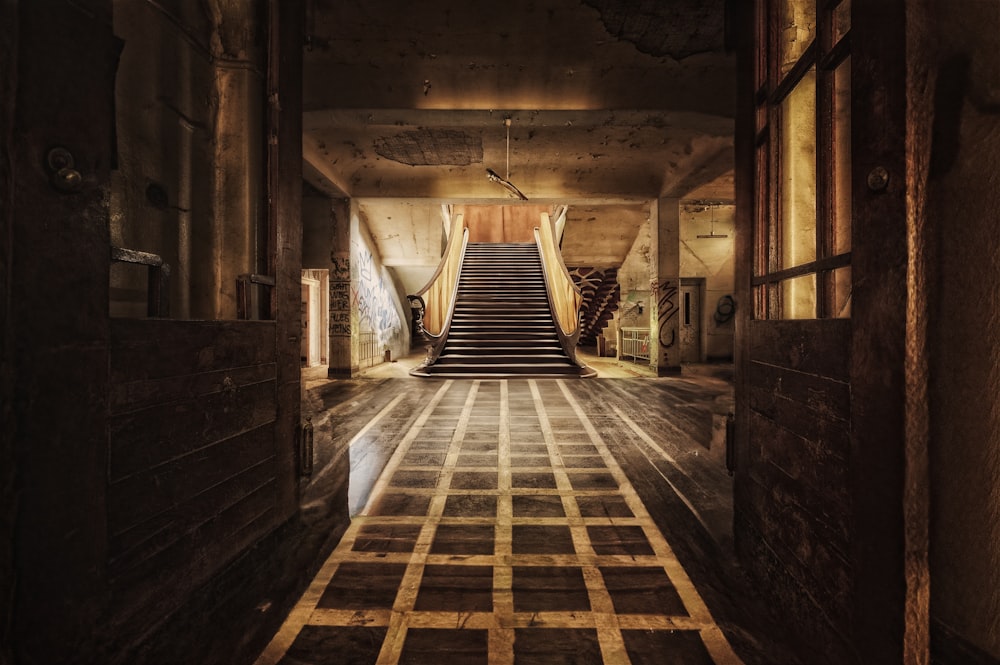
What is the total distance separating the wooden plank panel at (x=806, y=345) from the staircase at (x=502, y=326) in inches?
254

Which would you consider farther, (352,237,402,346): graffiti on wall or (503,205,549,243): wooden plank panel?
(503,205,549,243): wooden plank panel

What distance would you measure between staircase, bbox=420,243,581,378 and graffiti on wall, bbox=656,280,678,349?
2.12 meters

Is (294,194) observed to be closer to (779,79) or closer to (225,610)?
(225,610)

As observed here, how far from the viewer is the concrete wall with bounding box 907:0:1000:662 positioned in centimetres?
95

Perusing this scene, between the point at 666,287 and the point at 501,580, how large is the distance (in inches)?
321

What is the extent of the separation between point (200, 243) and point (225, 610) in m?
1.70

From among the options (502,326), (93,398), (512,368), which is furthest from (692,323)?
(93,398)

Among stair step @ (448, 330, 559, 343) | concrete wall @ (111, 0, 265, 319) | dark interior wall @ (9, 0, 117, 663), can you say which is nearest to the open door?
dark interior wall @ (9, 0, 117, 663)

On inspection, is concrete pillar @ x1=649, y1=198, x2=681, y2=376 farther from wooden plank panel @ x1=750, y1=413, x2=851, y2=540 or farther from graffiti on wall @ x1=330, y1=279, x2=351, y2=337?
wooden plank panel @ x1=750, y1=413, x2=851, y2=540

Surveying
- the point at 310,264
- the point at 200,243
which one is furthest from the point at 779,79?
the point at 310,264

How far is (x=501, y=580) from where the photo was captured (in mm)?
1929

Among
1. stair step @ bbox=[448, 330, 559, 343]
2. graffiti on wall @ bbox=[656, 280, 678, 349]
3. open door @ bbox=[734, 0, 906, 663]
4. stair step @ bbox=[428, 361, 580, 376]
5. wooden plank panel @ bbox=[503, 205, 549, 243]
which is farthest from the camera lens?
wooden plank panel @ bbox=[503, 205, 549, 243]

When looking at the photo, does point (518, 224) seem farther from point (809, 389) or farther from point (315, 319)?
point (809, 389)

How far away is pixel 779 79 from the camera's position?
1.92 metres
